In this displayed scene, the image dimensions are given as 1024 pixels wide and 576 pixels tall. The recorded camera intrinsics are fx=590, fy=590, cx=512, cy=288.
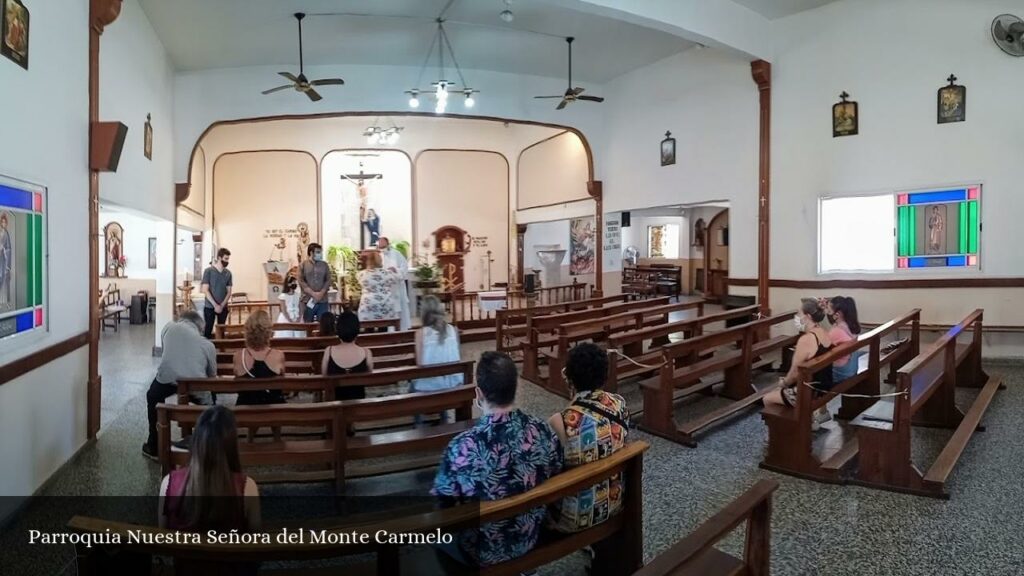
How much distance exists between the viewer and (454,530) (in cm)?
167

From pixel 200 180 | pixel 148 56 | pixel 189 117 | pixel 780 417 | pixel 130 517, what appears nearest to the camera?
pixel 130 517

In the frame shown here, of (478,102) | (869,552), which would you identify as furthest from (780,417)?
(478,102)

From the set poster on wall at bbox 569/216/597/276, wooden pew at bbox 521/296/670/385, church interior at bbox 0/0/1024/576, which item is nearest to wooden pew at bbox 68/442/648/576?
church interior at bbox 0/0/1024/576

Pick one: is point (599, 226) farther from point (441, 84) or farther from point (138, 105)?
point (138, 105)

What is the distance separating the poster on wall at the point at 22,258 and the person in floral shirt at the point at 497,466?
2786 mm

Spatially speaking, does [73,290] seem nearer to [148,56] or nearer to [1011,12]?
[148,56]

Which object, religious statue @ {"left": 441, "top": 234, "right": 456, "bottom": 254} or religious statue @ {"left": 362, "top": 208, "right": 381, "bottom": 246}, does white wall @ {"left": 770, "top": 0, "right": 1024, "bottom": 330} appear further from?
religious statue @ {"left": 362, "top": 208, "right": 381, "bottom": 246}

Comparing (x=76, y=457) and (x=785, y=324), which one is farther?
(x=785, y=324)

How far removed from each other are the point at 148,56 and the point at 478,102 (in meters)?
4.64

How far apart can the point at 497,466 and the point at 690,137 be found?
8384 millimetres

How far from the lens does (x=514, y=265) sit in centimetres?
1455

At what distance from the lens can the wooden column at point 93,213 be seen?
439 cm

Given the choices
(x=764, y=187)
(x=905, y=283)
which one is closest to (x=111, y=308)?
(x=764, y=187)

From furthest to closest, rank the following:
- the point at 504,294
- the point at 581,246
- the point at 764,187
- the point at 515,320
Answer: the point at 581,246 < the point at 504,294 < the point at 515,320 < the point at 764,187
